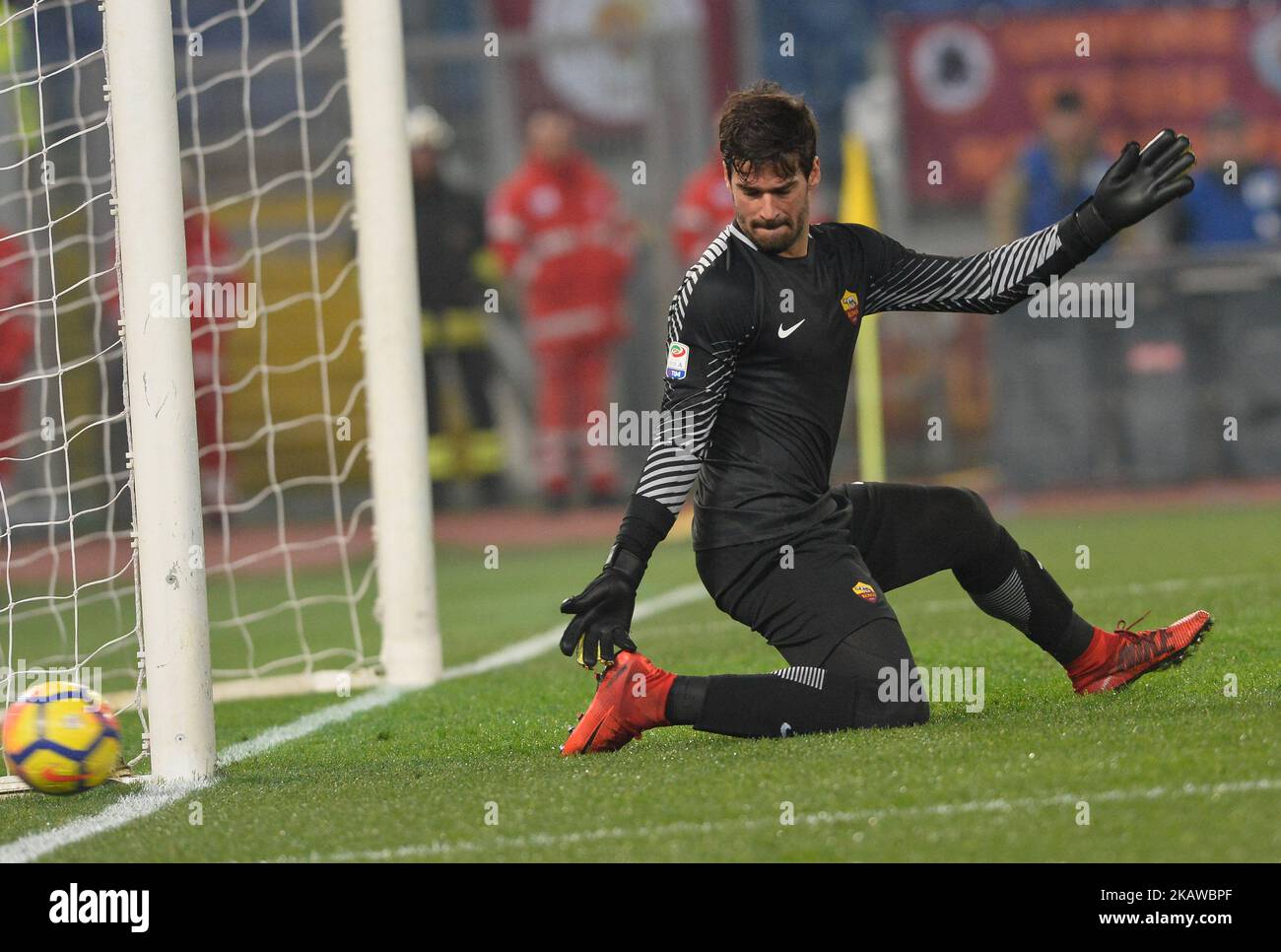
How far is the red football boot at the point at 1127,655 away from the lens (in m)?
4.82

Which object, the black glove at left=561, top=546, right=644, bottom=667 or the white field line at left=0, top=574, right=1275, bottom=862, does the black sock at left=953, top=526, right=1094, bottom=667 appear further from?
the white field line at left=0, top=574, right=1275, bottom=862

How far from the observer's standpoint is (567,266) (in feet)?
43.4

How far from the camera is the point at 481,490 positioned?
47.3 ft

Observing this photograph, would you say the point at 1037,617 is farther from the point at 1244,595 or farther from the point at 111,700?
the point at 111,700

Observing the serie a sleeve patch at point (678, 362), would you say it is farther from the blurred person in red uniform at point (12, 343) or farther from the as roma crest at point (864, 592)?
the blurred person in red uniform at point (12, 343)

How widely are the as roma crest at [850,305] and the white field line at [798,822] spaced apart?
5.03ft

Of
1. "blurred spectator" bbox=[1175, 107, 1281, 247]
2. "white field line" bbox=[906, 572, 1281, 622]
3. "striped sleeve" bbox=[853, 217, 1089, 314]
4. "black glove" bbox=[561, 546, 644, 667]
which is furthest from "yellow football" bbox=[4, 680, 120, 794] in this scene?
"blurred spectator" bbox=[1175, 107, 1281, 247]

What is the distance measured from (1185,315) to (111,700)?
27.5 ft

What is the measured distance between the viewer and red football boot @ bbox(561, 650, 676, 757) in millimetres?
4383

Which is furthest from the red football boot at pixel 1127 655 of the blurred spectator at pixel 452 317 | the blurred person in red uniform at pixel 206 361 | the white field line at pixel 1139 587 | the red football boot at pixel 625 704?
the blurred spectator at pixel 452 317

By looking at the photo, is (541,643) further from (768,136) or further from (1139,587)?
(768,136)

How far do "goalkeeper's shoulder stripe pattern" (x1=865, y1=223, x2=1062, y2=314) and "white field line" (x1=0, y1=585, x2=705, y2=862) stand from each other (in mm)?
2183

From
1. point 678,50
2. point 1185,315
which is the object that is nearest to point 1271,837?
point 1185,315
